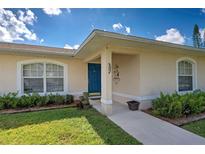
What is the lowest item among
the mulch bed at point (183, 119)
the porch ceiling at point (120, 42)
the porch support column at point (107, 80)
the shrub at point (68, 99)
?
the mulch bed at point (183, 119)

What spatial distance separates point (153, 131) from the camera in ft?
14.3

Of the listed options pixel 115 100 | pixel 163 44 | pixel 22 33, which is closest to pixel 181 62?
pixel 163 44

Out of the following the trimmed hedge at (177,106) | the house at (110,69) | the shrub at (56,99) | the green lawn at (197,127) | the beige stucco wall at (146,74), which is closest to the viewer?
the green lawn at (197,127)

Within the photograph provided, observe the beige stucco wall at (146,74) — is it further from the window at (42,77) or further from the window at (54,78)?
the window at (42,77)

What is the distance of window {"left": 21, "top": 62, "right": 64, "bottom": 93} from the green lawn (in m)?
7.35

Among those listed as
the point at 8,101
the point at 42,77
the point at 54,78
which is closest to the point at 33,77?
the point at 42,77

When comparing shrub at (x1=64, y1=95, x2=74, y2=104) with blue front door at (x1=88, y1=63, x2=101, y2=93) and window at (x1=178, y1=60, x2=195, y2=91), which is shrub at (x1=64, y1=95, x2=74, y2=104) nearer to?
blue front door at (x1=88, y1=63, x2=101, y2=93)

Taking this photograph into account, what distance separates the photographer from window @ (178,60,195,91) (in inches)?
336

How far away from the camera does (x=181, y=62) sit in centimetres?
→ 861

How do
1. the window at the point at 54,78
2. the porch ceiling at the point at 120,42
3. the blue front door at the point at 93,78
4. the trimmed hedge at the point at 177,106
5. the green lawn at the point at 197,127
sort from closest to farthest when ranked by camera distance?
the green lawn at the point at 197,127 < the porch ceiling at the point at 120,42 < the trimmed hedge at the point at 177,106 < the window at the point at 54,78 < the blue front door at the point at 93,78

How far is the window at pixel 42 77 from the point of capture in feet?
28.2

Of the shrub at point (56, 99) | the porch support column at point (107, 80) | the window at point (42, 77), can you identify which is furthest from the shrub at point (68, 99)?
the porch support column at point (107, 80)

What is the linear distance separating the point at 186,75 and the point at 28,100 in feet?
31.0

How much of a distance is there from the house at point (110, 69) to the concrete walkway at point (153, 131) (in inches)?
Answer: 42.8
